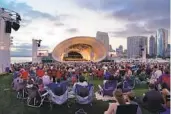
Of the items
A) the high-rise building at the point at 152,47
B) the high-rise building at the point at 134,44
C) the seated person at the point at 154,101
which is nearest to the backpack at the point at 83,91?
the seated person at the point at 154,101

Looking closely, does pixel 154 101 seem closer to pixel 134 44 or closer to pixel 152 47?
pixel 152 47

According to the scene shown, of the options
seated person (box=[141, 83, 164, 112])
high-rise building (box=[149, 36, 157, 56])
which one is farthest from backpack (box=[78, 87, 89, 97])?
high-rise building (box=[149, 36, 157, 56])

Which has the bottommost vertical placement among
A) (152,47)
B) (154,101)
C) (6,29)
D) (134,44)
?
(154,101)

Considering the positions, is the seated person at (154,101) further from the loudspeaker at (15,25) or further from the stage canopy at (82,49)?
the stage canopy at (82,49)

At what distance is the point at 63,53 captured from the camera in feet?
302

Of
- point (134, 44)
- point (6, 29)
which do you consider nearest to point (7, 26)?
point (6, 29)

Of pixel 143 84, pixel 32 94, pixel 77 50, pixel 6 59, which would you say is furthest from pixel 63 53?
pixel 32 94

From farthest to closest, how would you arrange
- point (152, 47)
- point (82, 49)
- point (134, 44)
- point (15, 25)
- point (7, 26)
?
point (134, 44) < point (152, 47) < point (82, 49) < point (7, 26) < point (15, 25)

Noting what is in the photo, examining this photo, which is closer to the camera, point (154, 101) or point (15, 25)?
point (154, 101)

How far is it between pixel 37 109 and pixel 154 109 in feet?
13.2

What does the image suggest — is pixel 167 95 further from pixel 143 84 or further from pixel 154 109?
pixel 143 84

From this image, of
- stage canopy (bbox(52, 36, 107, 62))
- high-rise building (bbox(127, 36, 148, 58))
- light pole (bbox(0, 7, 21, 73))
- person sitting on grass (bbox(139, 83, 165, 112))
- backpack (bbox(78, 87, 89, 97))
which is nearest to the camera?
person sitting on grass (bbox(139, 83, 165, 112))

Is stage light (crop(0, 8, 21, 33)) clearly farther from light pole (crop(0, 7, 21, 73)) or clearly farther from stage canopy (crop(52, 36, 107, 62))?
stage canopy (crop(52, 36, 107, 62))

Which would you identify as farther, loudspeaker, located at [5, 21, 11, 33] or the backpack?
loudspeaker, located at [5, 21, 11, 33]
